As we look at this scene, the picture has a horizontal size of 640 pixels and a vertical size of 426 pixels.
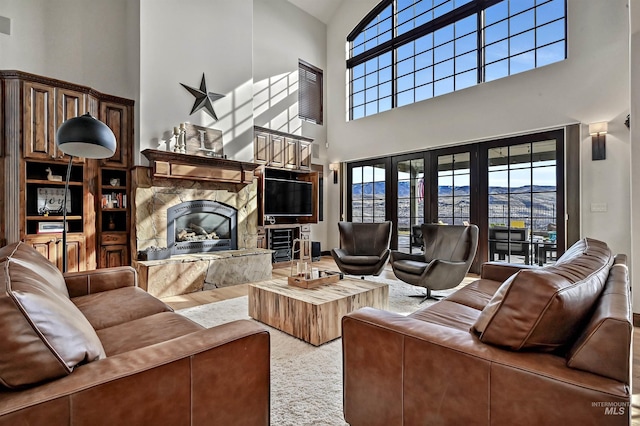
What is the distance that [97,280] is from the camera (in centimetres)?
244

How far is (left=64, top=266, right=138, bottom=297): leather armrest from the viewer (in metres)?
2.35

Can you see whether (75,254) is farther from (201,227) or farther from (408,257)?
(408,257)

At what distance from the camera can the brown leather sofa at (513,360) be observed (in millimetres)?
944

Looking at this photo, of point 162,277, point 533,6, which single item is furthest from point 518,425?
point 533,6

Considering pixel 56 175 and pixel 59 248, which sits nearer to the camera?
pixel 59 248

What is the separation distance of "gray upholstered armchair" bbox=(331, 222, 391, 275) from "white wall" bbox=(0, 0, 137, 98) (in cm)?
384

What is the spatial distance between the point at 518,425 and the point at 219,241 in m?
4.85

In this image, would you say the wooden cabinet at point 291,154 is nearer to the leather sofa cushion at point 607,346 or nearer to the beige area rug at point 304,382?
the beige area rug at point 304,382

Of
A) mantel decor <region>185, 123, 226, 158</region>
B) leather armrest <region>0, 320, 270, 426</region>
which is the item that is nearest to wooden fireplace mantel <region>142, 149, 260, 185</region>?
mantel decor <region>185, 123, 226, 158</region>

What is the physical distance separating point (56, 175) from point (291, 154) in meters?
3.80

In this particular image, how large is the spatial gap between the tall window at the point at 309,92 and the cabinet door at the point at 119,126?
139 inches

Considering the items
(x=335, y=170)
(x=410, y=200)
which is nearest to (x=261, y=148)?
(x=335, y=170)

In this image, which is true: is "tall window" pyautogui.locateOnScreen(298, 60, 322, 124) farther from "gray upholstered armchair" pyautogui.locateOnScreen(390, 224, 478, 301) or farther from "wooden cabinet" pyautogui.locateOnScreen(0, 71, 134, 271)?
"gray upholstered armchair" pyautogui.locateOnScreen(390, 224, 478, 301)

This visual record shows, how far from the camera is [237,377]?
1175mm
